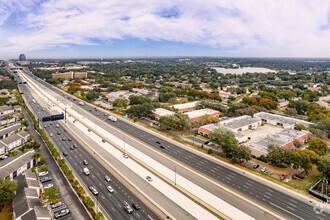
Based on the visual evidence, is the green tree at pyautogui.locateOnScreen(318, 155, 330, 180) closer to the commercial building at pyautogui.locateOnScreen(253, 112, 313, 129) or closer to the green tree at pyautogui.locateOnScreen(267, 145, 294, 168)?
the green tree at pyautogui.locateOnScreen(267, 145, 294, 168)

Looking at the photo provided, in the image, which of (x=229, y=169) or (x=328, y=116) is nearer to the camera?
(x=229, y=169)

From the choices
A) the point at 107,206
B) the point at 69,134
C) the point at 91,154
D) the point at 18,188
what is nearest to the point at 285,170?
the point at 107,206

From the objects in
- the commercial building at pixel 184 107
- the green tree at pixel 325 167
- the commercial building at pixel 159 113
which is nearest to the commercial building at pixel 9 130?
the commercial building at pixel 159 113

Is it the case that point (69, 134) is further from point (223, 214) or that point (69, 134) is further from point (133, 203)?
point (223, 214)

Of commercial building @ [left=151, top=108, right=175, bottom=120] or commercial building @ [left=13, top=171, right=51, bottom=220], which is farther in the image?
commercial building @ [left=151, top=108, right=175, bottom=120]

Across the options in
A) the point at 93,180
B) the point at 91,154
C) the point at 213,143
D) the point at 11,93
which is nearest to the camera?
the point at 93,180

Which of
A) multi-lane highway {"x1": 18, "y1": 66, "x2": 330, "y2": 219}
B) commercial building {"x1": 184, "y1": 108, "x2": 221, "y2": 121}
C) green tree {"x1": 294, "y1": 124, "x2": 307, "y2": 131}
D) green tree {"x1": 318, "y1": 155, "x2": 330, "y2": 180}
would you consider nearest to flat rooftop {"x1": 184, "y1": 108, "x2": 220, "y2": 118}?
commercial building {"x1": 184, "y1": 108, "x2": 221, "y2": 121}
